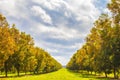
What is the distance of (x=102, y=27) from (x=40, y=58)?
5396 centimetres

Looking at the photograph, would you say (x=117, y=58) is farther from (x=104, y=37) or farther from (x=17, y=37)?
(x=17, y=37)

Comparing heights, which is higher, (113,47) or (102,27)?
(102,27)

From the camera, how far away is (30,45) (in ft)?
332

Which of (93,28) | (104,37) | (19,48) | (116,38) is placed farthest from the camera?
(19,48)

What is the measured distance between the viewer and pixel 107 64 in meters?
67.4

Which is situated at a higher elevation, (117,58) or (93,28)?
(93,28)

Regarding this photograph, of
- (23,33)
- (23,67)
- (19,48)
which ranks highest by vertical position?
(23,33)

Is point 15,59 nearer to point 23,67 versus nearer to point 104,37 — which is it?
point 23,67

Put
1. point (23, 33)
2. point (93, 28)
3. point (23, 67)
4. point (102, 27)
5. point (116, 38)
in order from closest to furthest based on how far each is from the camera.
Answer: point (116, 38) < point (102, 27) < point (93, 28) < point (23, 67) < point (23, 33)

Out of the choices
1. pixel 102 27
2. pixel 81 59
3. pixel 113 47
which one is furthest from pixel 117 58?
pixel 81 59

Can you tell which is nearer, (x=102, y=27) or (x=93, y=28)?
(x=102, y=27)

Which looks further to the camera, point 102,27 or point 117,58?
point 102,27

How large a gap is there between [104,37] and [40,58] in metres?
59.5

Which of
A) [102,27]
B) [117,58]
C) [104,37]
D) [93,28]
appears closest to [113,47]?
[117,58]
